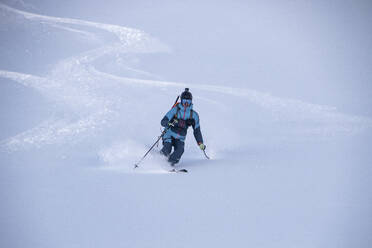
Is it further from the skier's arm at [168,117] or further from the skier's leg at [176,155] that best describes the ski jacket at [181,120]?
the skier's leg at [176,155]

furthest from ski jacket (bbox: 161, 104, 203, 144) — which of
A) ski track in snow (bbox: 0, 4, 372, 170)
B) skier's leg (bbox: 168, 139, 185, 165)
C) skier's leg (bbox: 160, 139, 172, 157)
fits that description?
ski track in snow (bbox: 0, 4, 372, 170)

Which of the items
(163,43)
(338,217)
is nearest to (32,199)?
(338,217)

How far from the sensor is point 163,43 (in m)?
21.0

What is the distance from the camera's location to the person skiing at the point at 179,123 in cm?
726

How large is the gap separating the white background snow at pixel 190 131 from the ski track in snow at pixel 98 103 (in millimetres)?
86

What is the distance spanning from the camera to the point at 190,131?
1087 centimetres

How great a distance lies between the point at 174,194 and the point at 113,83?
35.6 ft

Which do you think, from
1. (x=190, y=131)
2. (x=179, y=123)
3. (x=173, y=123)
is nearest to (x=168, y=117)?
(x=173, y=123)

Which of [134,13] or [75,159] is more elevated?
[134,13]

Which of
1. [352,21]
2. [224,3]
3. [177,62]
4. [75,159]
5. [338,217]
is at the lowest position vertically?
[338,217]

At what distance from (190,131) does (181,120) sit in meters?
3.46

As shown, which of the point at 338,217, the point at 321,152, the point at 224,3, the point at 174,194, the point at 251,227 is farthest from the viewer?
the point at 224,3

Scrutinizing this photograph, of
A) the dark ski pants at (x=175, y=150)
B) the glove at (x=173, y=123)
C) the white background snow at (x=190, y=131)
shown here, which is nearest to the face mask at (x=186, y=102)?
the glove at (x=173, y=123)

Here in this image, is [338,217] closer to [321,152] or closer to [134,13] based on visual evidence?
[321,152]
